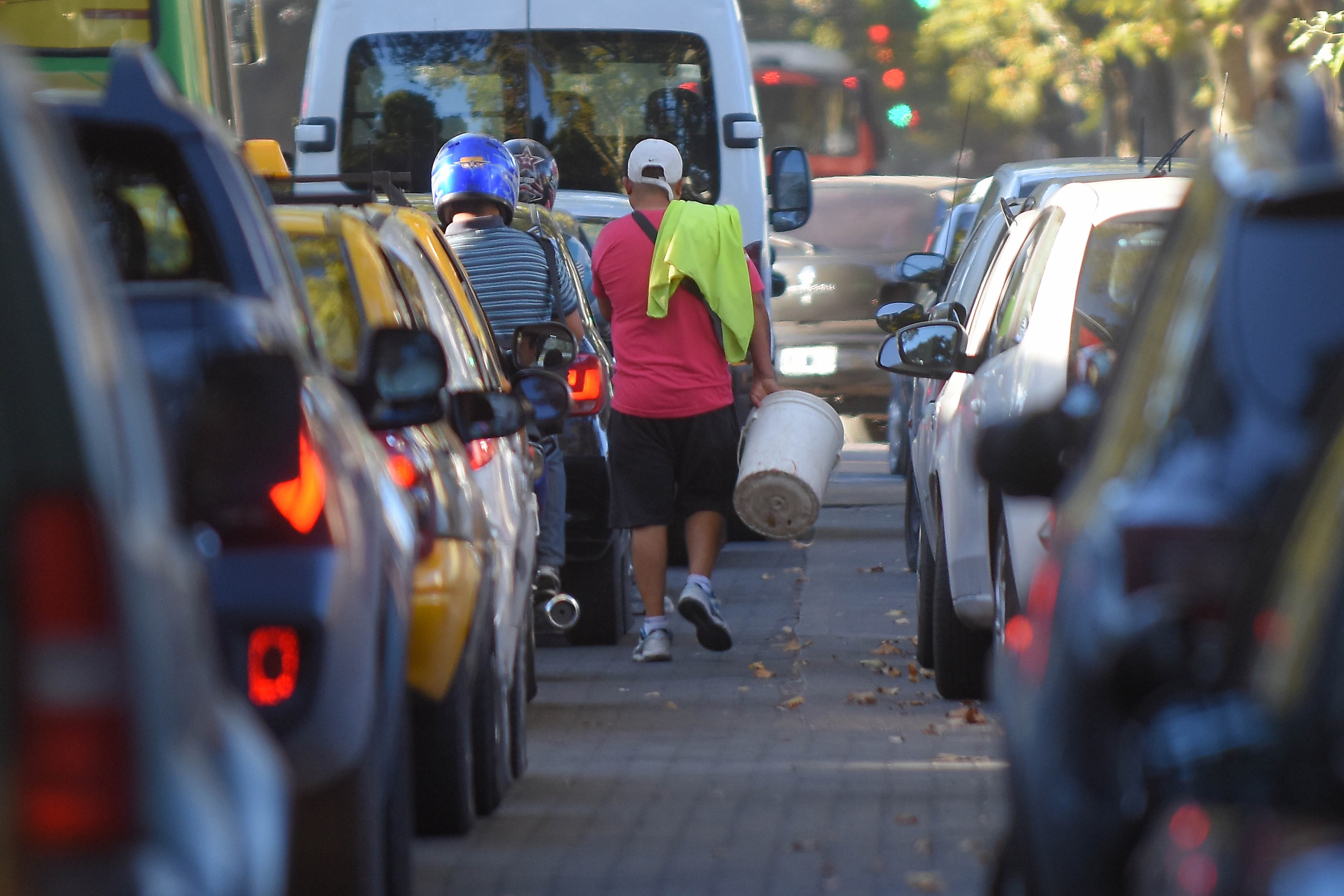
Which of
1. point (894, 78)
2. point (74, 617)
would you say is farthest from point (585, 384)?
point (894, 78)

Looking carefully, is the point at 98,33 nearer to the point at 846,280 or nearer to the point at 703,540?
the point at 703,540

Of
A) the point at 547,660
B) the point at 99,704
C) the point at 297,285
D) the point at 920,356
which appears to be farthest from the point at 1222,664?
the point at 547,660

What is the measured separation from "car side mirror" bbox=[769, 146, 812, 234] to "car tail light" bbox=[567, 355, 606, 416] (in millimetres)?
5620

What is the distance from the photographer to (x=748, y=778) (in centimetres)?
751

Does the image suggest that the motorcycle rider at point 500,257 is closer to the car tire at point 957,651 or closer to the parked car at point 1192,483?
the car tire at point 957,651

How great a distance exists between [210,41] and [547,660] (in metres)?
4.60

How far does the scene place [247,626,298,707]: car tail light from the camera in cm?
402

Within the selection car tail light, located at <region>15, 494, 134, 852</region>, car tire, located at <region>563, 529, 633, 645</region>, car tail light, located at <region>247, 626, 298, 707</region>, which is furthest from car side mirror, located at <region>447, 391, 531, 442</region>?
car tail light, located at <region>15, 494, 134, 852</region>

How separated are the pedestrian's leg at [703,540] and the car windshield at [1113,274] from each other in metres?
2.76

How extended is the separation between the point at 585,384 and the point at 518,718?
9.72 feet

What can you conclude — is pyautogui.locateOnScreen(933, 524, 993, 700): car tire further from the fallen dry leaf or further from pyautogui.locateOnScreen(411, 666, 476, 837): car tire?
the fallen dry leaf

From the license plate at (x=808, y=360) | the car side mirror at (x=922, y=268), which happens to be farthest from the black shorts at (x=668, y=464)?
the license plate at (x=808, y=360)

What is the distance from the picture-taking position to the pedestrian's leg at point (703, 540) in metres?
10.1

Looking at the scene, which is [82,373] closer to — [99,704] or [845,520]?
Result: [99,704]
